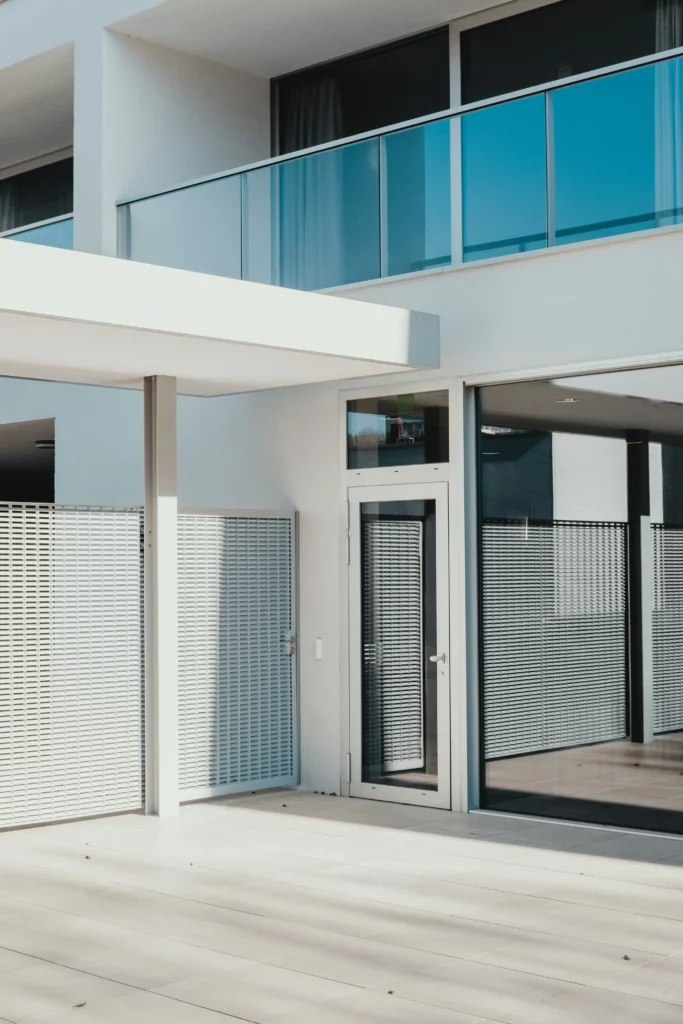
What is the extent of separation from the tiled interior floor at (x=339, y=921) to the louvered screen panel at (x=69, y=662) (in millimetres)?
300

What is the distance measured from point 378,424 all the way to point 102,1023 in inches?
220

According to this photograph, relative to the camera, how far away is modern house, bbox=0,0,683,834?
26.5ft

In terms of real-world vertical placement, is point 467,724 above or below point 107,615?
below

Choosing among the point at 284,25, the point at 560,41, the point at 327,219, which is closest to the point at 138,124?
the point at 284,25

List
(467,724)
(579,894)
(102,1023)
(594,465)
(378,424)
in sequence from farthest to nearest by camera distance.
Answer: (378,424), (467,724), (594,465), (579,894), (102,1023)

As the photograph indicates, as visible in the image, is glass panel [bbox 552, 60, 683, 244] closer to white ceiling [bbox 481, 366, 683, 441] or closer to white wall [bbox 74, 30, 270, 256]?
white ceiling [bbox 481, 366, 683, 441]

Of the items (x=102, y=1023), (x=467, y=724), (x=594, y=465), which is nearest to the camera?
(x=102, y=1023)

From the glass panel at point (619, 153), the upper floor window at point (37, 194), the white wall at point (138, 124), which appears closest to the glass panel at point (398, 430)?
the glass panel at point (619, 153)


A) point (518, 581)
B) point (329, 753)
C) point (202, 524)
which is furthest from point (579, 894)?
point (202, 524)

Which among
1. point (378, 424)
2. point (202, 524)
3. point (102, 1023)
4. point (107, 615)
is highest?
point (378, 424)

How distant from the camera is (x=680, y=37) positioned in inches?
373

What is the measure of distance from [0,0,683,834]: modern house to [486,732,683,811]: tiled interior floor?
0.02 meters

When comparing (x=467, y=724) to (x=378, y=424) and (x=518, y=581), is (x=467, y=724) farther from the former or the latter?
(x=378, y=424)

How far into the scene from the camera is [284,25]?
1067 centimetres
